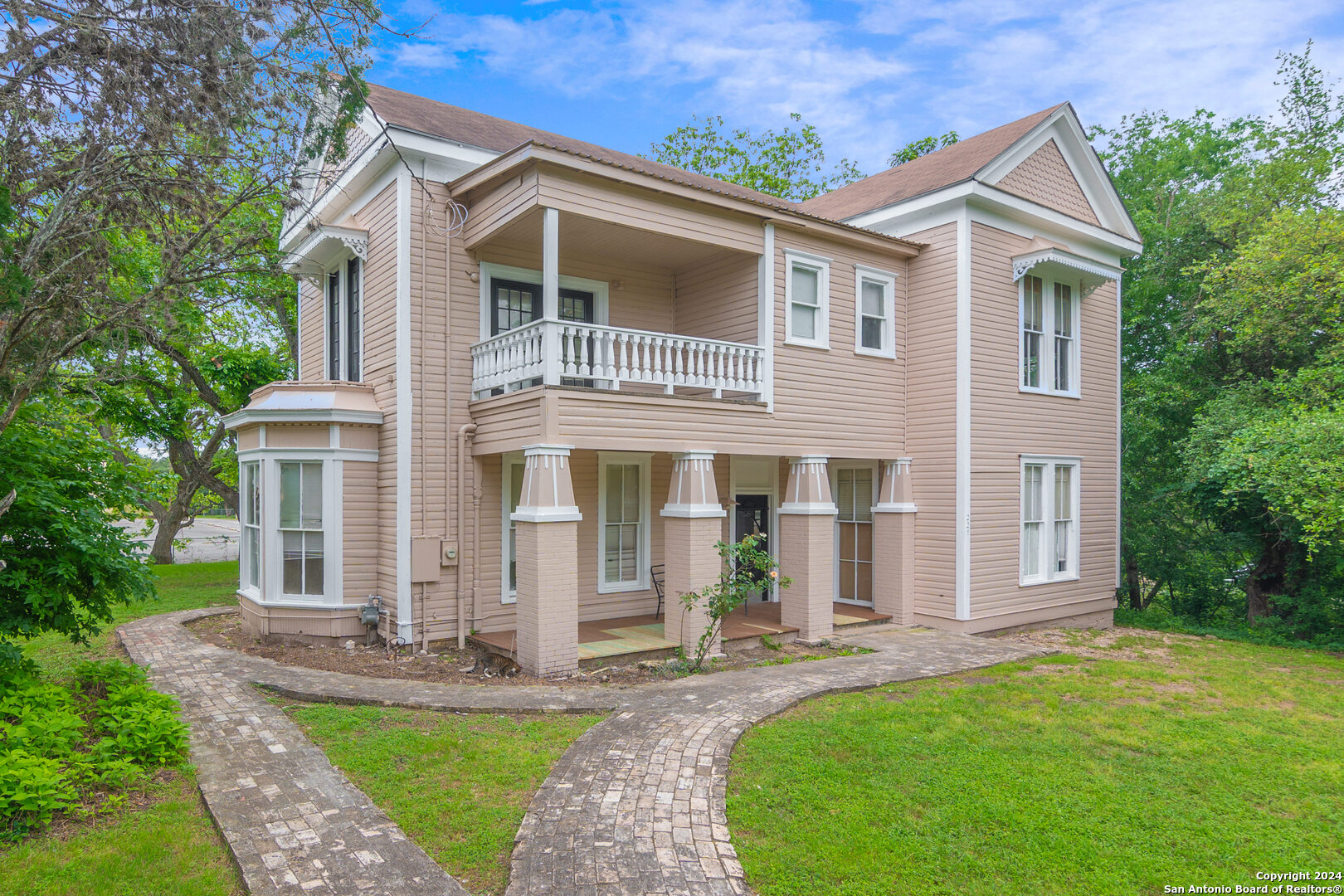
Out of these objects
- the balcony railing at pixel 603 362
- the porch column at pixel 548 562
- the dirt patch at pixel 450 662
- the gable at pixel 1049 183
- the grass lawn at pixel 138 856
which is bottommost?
the dirt patch at pixel 450 662

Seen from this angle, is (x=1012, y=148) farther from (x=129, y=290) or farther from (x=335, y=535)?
(x=129, y=290)

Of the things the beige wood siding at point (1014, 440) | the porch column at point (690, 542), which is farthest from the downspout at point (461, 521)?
the beige wood siding at point (1014, 440)

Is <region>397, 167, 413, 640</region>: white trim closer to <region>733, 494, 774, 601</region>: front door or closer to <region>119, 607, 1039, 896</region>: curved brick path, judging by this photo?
<region>119, 607, 1039, 896</region>: curved brick path

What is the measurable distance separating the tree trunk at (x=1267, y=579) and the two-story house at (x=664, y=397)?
3.57m

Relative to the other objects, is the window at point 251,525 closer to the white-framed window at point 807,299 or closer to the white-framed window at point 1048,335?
the white-framed window at point 807,299

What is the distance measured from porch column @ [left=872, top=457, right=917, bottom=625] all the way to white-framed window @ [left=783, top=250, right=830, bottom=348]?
265cm

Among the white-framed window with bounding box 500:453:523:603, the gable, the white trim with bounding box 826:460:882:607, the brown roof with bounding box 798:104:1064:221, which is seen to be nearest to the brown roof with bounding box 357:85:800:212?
the brown roof with bounding box 798:104:1064:221

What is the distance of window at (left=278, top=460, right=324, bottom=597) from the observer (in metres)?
10.4

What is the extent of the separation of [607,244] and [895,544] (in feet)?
21.8

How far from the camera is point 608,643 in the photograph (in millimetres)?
9945

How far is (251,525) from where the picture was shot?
37.5 feet

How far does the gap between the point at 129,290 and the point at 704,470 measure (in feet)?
26.4

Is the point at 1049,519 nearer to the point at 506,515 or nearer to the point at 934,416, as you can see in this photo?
the point at 934,416

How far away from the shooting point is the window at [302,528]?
10.4 m
